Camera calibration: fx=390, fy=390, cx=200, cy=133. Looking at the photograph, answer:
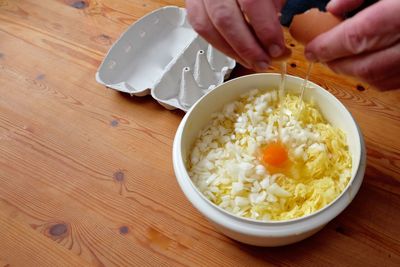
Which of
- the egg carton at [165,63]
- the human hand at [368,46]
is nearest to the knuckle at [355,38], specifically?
the human hand at [368,46]

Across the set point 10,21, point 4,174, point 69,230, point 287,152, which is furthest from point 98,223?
point 10,21

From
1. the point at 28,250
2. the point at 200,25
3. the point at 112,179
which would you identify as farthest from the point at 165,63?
the point at 28,250

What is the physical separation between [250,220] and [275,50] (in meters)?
0.29

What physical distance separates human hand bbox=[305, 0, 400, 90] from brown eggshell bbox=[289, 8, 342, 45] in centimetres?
5

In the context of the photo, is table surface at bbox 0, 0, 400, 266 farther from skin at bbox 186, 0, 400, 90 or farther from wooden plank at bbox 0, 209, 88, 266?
skin at bbox 186, 0, 400, 90

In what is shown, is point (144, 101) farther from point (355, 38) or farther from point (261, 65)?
point (355, 38)

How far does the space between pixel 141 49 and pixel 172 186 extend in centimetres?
52

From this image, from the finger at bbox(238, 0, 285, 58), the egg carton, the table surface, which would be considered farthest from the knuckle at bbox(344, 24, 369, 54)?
the egg carton

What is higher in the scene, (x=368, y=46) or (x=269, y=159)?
(x=368, y=46)

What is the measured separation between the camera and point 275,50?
64 centimetres

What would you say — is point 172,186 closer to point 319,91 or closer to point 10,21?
point 319,91

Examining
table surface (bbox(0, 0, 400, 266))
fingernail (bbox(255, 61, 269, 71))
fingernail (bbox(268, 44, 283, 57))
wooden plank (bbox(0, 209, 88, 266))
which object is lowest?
wooden plank (bbox(0, 209, 88, 266))

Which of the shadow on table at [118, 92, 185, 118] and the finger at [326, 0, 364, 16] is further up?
the finger at [326, 0, 364, 16]

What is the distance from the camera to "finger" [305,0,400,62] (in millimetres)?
530
